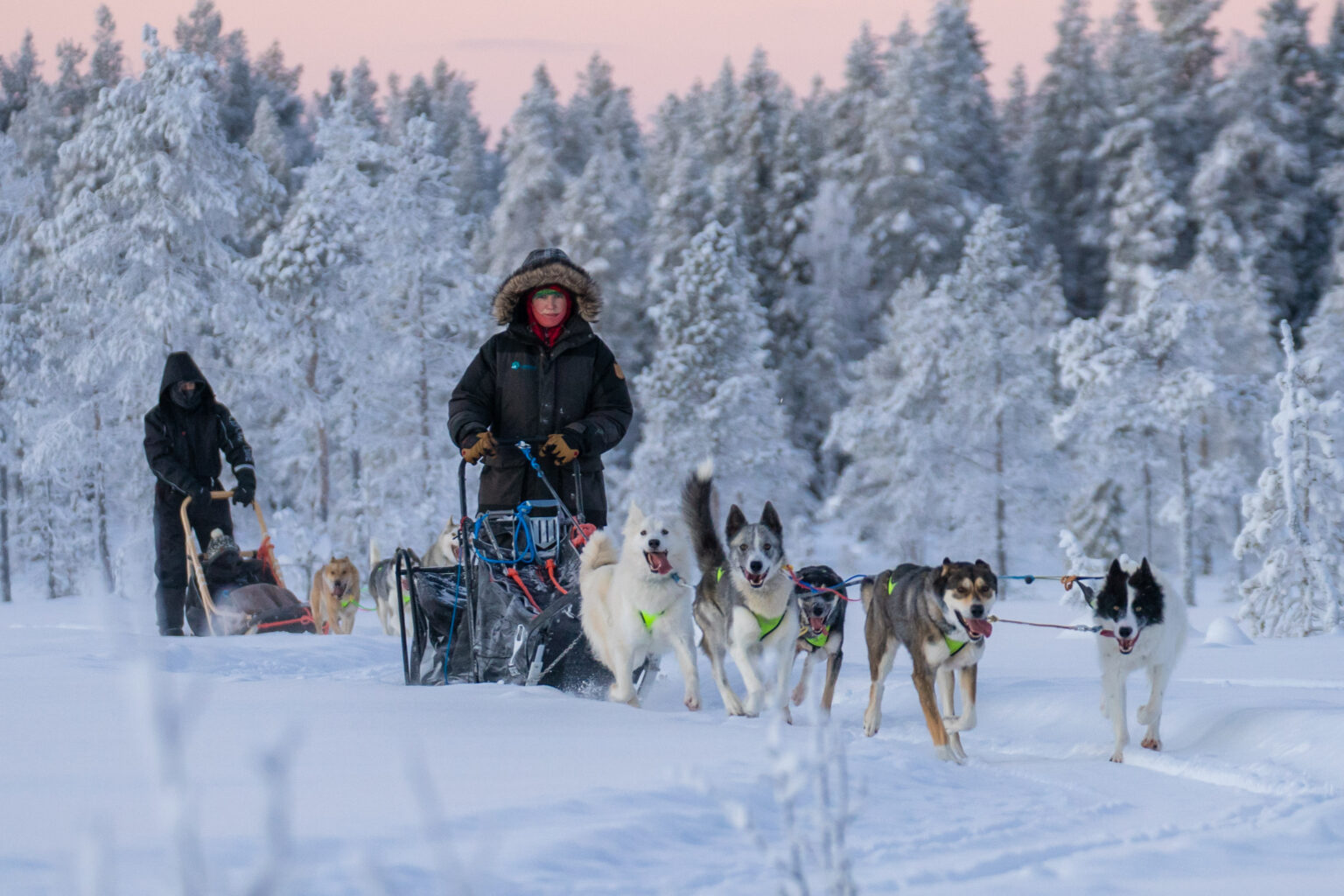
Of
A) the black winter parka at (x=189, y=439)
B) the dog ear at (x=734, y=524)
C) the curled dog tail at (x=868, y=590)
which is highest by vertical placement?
the black winter parka at (x=189, y=439)

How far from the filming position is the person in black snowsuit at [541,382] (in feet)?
19.1

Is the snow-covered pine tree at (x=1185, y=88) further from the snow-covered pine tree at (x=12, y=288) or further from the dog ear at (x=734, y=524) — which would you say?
the dog ear at (x=734, y=524)

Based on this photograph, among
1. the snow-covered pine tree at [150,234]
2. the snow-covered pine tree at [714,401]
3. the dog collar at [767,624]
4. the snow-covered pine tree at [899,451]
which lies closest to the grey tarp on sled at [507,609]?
the dog collar at [767,624]

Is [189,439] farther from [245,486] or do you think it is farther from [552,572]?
[552,572]

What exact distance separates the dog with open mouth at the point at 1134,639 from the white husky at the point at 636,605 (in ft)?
5.71

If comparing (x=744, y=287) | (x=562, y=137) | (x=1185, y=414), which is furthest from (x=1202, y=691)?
(x=562, y=137)

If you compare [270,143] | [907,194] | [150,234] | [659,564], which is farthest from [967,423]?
[270,143]

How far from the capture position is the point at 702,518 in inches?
233

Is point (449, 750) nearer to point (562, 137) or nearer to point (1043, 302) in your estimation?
point (1043, 302)

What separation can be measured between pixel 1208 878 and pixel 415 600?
4065 mm

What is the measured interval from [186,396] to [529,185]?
25524mm

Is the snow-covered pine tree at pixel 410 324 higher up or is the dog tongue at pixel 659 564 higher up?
the snow-covered pine tree at pixel 410 324

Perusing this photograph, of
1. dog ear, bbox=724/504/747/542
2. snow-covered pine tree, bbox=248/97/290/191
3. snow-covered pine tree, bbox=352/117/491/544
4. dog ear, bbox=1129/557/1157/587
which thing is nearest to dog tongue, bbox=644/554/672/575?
dog ear, bbox=724/504/747/542

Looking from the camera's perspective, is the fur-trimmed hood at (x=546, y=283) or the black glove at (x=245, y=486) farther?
the black glove at (x=245, y=486)
